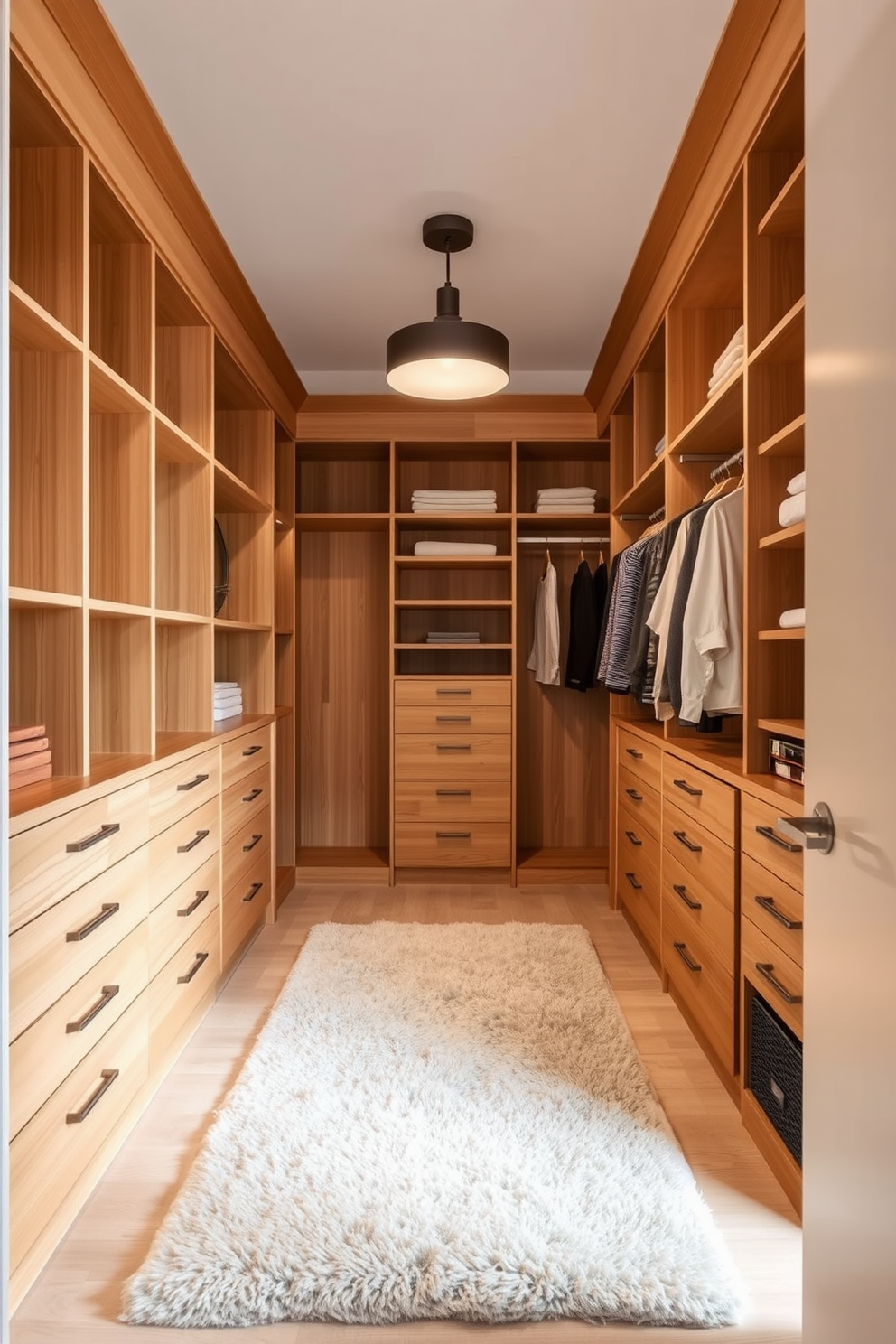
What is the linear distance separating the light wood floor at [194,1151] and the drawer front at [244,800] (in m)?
0.53

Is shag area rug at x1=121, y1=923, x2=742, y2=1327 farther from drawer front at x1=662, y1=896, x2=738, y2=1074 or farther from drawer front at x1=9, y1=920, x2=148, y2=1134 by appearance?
drawer front at x1=9, y1=920, x2=148, y2=1134

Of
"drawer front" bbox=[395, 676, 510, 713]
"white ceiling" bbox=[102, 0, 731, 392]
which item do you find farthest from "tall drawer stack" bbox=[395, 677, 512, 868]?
"white ceiling" bbox=[102, 0, 731, 392]

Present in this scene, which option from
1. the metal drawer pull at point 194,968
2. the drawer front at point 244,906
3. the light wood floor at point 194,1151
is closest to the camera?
the light wood floor at point 194,1151

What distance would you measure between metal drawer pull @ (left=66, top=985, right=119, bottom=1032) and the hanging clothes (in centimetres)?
279

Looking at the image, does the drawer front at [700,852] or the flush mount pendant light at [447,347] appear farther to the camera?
the flush mount pendant light at [447,347]

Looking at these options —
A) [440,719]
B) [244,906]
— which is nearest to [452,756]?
[440,719]

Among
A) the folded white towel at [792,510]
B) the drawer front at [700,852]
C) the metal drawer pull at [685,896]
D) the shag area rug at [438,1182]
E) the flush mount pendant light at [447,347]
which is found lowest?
the shag area rug at [438,1182]

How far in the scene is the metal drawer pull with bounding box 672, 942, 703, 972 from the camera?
8.00 ft

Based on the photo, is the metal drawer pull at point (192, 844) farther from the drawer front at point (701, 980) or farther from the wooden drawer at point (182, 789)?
the drawer front at point (701, 980)

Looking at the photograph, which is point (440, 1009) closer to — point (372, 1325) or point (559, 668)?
point (372, 1325)

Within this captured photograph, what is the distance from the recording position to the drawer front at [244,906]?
113 inches

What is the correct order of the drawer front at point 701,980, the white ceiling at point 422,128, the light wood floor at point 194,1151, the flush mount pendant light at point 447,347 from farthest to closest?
the flush mount pendant light at point 447,347, the drawer front at point 701,980, the white ceiling at point 422,128, the light wood floor at point 194,1151

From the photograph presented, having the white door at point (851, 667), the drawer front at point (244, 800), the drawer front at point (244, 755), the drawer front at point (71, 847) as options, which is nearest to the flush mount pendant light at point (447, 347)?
the drawer front at point (244, 755)

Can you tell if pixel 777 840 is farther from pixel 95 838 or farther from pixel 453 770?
pixel 453 770
